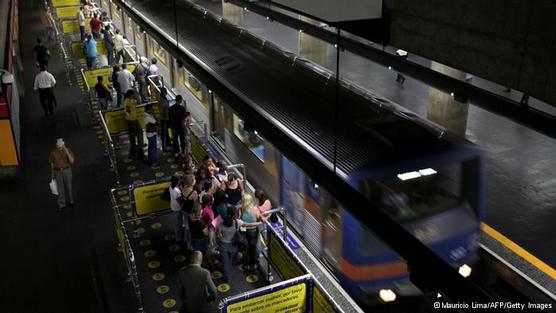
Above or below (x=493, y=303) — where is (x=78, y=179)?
below

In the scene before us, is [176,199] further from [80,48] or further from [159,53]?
[80,48]

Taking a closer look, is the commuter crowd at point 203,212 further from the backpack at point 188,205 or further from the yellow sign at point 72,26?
the yellow sign at point 72,26

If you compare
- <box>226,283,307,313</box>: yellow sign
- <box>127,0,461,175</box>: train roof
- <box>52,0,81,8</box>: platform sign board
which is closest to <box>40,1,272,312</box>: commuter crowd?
<box>226,283,307,313</box>: yellow sign

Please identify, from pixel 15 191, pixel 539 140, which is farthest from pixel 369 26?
pixel 539 140

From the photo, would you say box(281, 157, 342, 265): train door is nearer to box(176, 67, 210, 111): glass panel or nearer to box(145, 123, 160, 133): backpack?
box(145, 123, 160, 133): backpack

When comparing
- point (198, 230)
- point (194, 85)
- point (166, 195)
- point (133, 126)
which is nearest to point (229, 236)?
point (198, 230)

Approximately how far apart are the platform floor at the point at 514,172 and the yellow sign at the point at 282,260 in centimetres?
468

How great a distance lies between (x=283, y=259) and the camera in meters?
7.39

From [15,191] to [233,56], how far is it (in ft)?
17.4

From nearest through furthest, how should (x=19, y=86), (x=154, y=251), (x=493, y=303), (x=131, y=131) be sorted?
(x=493, y=303)
(x=154, y=251)
(x=131, y=131)
(x=19, y=86)

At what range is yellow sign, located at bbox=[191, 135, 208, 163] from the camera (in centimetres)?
1086

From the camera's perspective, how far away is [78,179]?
11.9 m

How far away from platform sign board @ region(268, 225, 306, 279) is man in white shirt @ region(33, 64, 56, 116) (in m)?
9.85

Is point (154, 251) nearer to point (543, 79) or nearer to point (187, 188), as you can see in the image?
point (187, 188)
